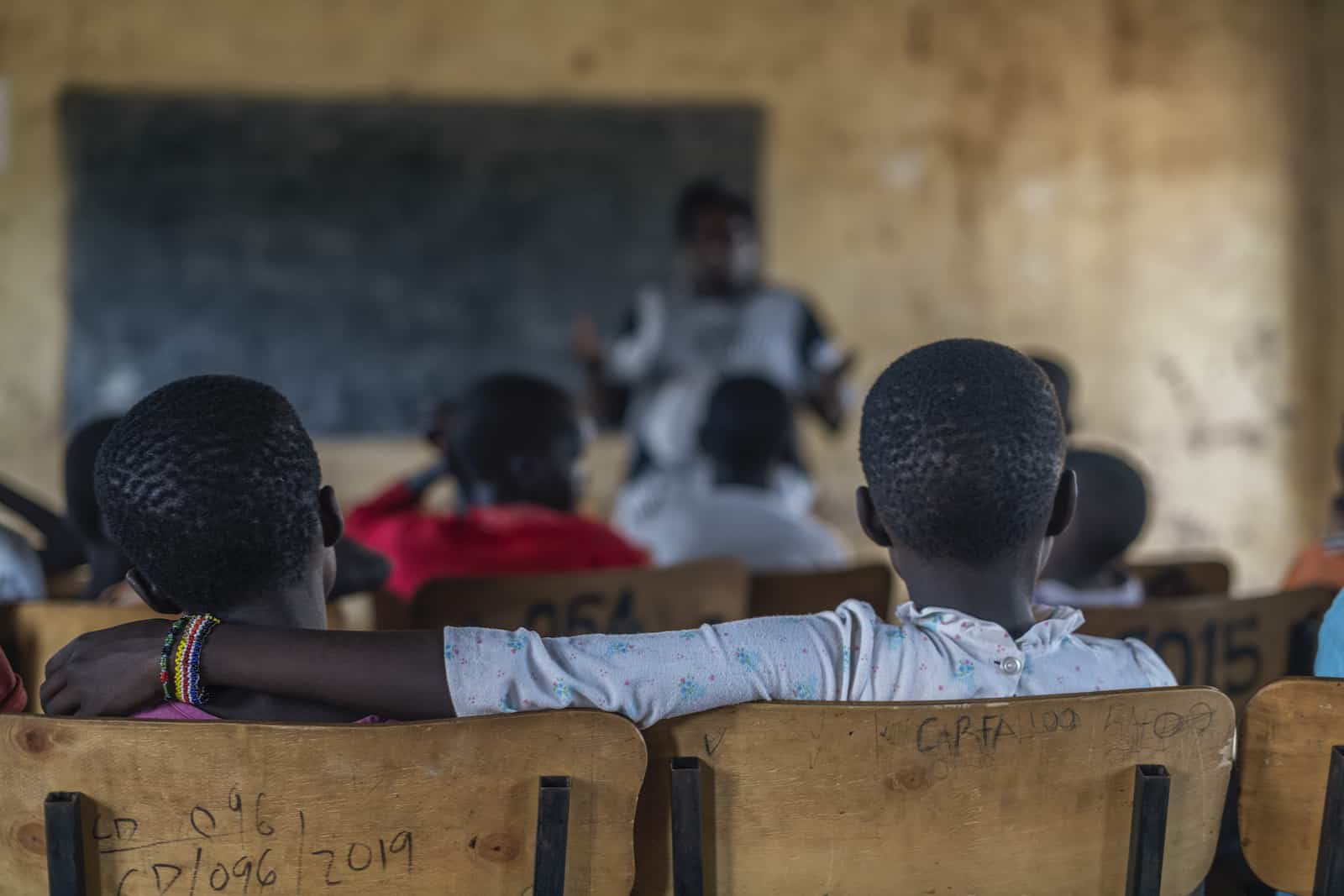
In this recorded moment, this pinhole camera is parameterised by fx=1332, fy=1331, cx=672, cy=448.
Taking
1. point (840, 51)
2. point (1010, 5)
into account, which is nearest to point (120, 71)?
point (840, 51)

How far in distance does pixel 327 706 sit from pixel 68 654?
0.20m

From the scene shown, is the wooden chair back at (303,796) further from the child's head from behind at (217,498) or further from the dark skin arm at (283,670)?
the child's head from behind at (217,498)

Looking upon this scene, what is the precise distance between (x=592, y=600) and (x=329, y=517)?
2.69 feet

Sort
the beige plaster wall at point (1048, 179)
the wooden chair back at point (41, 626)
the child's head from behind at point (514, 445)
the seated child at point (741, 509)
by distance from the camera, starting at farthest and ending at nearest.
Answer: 1. the beige plaster wall at point (1048, 179)
2. the seated child at point (741, 509)
3. the child's head from behind at point (514, 445)
4. the wooden chair back at point (41, 626)

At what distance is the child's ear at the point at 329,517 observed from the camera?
117cm

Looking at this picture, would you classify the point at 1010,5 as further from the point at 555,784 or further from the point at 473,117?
the point at 555,784

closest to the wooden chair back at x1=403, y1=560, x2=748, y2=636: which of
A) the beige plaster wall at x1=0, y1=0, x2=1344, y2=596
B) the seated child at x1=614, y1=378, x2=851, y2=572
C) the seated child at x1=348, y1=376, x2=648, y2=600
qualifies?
the seated child at x1=348, y1=376, x2=648, y2=600

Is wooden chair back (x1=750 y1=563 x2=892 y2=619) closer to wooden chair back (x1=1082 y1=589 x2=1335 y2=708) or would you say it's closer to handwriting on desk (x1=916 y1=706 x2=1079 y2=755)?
wooden chair back (x1=1082 y1=589 x2=1335 y2=708)

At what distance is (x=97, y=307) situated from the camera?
17.2 ft

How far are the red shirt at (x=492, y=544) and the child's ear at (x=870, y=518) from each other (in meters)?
1.08

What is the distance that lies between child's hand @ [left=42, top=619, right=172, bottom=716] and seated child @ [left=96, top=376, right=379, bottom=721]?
42mm

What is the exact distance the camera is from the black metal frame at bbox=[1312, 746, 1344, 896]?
1.03 metres

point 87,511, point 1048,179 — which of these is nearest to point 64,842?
point 87,511

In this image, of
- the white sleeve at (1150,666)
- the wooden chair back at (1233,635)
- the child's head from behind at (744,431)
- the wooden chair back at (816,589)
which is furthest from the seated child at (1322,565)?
the child's head from behind at (744,431)
